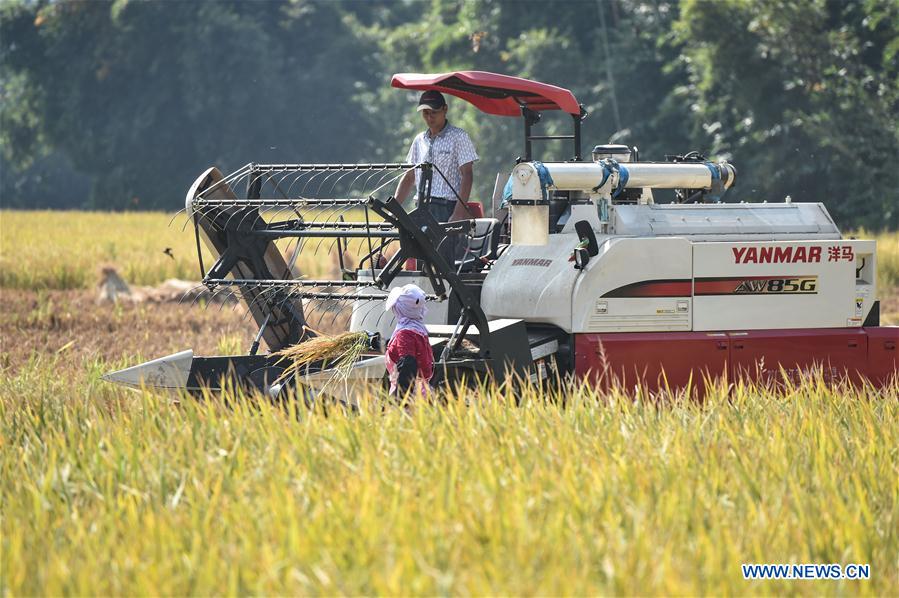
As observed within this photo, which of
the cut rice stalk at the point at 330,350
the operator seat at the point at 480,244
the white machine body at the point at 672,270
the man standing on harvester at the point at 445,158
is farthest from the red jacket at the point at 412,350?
the man standing on harvester at the point at 445,158

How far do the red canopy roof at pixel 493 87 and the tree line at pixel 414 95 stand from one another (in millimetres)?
5607

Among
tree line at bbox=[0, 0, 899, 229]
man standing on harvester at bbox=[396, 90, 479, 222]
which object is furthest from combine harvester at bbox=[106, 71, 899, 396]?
tree line at bbox=[0, 0, 899, 229]

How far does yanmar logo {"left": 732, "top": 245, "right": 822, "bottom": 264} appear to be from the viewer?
28.9ft

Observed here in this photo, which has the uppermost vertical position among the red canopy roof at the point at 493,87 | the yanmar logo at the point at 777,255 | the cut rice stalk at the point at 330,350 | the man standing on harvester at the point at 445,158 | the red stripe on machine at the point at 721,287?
the red canopy roof at the point at 493,87

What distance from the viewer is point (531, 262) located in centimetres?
891

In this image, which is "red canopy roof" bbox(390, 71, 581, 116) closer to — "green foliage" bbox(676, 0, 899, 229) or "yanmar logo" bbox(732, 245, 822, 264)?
"yanmar logo" bbox(732, 245, 822, 264)

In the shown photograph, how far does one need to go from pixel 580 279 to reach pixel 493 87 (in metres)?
1.62

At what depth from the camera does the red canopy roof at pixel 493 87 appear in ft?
30.5

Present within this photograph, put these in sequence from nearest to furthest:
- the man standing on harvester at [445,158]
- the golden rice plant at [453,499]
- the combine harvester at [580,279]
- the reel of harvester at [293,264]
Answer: the golden rice plant at [453,499], the reel of harvester at [293,264], the combine harvester at [580,279], the man standing on harvester at [445,158]

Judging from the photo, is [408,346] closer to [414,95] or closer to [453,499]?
[453,499]

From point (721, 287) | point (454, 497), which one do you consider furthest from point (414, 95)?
point (454, 497)

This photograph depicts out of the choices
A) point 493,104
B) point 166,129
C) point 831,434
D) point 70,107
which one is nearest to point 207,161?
point 166,129

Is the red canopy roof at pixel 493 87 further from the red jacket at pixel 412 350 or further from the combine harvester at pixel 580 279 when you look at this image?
the red jacket at pixel 412 350

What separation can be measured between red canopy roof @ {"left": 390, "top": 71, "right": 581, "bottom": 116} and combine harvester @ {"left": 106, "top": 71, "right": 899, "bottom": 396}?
0.02 meters
